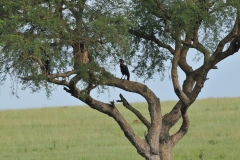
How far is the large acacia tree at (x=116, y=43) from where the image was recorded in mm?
15438

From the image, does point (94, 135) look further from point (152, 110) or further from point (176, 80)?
point (176, 80)

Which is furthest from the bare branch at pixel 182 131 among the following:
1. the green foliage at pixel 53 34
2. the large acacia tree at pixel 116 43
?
the green foliage at pixel 53 34

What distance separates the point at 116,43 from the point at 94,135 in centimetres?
1313

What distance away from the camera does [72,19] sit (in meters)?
16.5

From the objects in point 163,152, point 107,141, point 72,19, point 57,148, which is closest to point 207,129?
point 107,141

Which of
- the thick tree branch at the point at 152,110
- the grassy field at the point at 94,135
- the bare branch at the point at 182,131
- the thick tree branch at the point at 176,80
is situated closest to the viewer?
the thick tree branch at the point at 176,80

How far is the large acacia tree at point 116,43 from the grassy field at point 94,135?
3.51 meters

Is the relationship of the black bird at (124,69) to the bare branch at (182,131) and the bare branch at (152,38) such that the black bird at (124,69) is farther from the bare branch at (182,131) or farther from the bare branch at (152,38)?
the bare branch at (182,131)

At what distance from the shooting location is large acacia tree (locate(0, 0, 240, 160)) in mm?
15438

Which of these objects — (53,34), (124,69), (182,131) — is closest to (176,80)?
(124,69)

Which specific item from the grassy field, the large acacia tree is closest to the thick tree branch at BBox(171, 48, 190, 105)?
the large acacia tree

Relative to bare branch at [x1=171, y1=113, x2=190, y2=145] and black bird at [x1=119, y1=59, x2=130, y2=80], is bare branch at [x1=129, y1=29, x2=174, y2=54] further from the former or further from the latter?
bare branch at [x1=171, y1=113, x2=190, y2=145]

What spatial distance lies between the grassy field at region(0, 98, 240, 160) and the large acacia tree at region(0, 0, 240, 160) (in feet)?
11.5

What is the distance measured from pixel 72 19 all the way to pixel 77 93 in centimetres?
200
